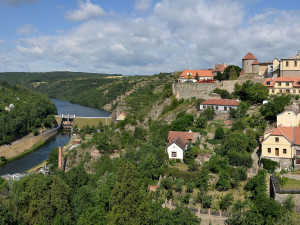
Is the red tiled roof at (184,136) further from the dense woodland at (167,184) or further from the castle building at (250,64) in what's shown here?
the castle building at (250,64)

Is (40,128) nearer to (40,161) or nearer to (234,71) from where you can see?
(40,161)

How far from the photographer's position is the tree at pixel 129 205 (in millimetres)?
18453

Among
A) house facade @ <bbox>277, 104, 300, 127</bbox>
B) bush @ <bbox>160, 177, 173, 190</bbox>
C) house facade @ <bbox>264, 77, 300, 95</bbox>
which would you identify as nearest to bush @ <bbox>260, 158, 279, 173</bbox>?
house facade @ <bbox>277, 104, 300, 127</bbox>

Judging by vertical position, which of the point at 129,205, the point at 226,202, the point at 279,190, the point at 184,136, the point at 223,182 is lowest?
the point at 226,202

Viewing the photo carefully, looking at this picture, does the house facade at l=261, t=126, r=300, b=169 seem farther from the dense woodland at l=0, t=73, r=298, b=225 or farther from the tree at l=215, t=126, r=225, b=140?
the tree at l=215, t=126, r=225, b=140

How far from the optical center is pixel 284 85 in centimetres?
3531

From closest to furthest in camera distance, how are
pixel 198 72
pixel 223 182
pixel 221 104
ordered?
1. pixel 223 182
2. pixel 221 104
3. pixel 198 72

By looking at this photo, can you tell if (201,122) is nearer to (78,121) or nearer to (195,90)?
(195,90)

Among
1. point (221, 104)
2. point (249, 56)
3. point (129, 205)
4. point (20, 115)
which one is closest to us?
point (129, 205)

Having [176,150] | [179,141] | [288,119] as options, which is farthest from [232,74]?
[176,150]

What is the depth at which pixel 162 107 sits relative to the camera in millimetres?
A: 44531

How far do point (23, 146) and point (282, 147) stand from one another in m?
44.2

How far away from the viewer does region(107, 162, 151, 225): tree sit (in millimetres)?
18453

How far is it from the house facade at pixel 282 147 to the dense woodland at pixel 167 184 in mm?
1295
